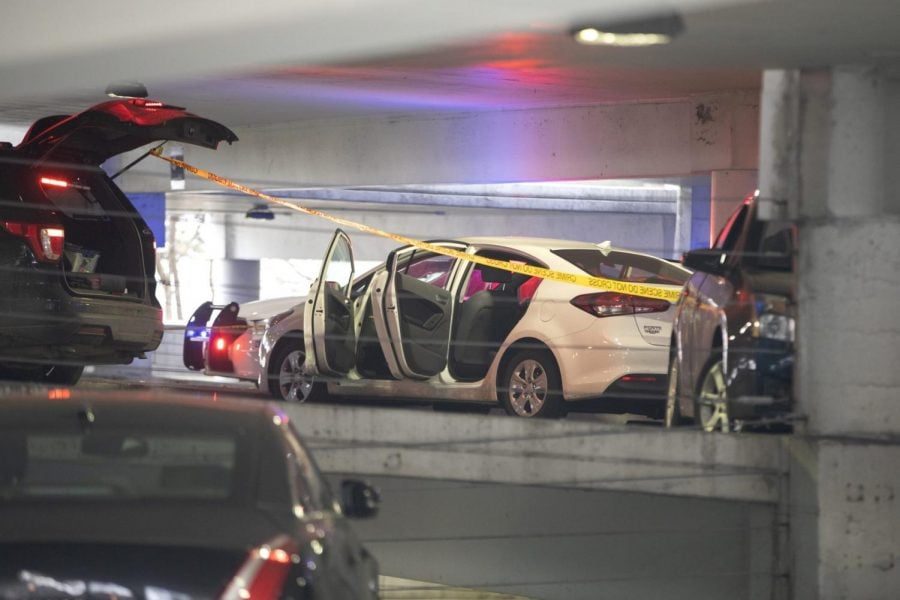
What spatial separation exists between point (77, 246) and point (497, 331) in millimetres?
3049

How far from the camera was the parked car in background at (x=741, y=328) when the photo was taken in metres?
8.34

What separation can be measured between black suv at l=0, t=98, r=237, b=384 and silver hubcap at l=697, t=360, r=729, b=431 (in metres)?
4.00

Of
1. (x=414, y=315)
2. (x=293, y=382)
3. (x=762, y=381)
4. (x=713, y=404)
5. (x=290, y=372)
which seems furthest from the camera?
(x=293, y=382)

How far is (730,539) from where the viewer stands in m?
8.42

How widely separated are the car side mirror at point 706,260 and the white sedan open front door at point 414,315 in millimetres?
2617

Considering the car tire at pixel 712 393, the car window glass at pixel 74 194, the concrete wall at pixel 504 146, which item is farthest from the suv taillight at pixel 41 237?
the concrete wall at pixel 504 146

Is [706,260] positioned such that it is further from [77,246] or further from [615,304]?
[77,246]

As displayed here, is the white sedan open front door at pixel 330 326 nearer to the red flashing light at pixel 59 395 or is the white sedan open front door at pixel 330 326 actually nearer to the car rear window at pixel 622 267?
the car rear window at pixel 622 267

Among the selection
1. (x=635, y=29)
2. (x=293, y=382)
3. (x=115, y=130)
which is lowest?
(x=293, y=382)

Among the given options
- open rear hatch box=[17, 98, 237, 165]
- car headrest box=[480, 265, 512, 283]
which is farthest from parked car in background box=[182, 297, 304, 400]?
open rear hatch box=[17, 98, 237, 165]

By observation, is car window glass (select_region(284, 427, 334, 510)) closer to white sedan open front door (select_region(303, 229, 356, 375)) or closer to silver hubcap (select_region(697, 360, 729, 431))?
silver hubcap (select_region(697, 360, 729, 431))

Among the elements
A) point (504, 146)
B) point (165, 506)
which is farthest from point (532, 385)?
point (165, 506)

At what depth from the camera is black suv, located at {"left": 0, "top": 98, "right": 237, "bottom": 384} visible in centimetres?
1046

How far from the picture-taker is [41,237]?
34.7 ft
